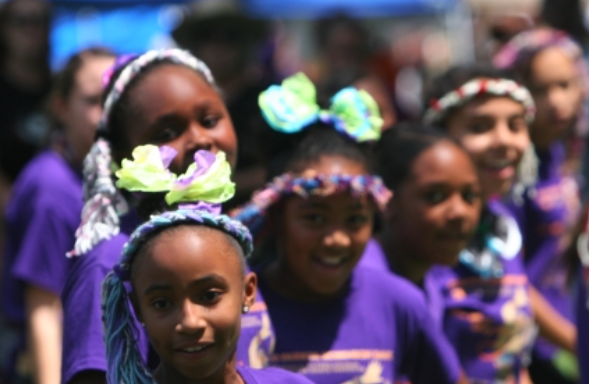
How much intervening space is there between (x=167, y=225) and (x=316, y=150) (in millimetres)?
1252

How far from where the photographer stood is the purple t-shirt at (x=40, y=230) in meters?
4.95

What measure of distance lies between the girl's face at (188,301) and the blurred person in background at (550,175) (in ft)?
10.3

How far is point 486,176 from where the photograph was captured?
212 inches

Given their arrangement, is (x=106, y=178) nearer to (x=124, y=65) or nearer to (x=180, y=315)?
(x=124, y=65)

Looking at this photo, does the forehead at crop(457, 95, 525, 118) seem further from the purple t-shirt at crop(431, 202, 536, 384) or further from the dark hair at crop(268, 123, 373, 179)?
the dark hair at crop(268, 123, 373, 179)

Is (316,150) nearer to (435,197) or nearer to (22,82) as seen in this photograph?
(435,197)

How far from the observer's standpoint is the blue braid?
125 inches

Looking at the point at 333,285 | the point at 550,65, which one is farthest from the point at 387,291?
the point at 550,65

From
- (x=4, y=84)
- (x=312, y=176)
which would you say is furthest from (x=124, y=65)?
(x=4, y=84)

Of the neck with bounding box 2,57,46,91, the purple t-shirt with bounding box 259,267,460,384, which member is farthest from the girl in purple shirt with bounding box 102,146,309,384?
the neck with bounding box 2,57,46,91

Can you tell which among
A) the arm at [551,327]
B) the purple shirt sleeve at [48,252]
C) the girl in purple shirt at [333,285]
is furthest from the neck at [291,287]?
the arm at [551,327]

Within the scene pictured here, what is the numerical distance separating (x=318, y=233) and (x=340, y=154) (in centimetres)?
36

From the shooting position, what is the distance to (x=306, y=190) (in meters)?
4.15

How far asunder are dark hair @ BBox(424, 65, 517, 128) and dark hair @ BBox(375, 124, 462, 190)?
0.57 m
